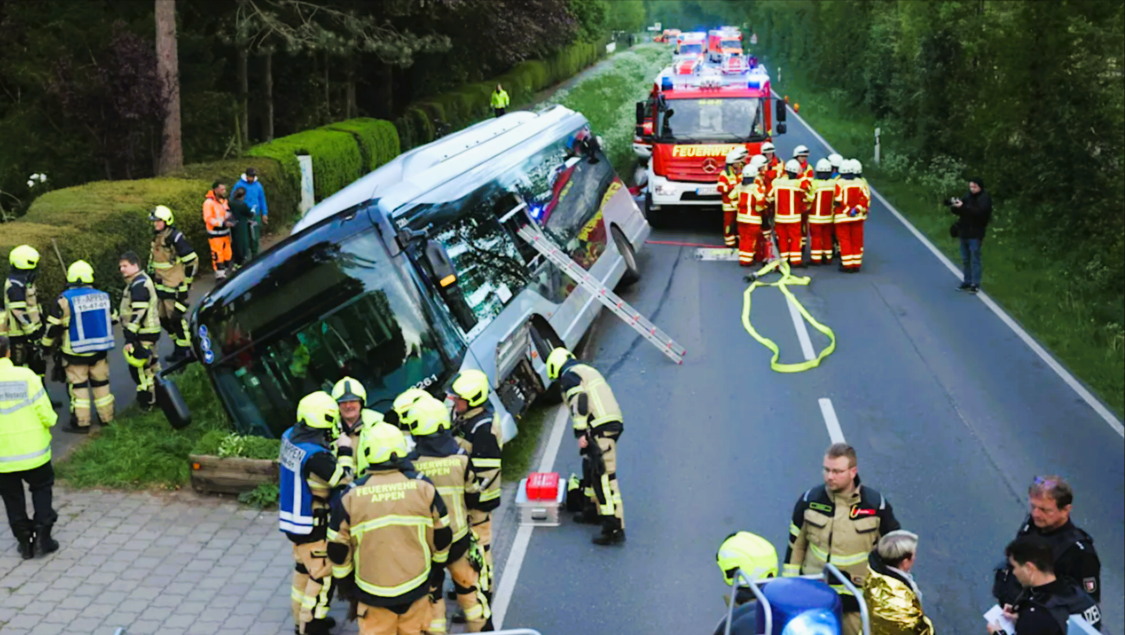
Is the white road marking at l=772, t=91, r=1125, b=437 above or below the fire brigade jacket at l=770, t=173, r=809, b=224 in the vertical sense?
below

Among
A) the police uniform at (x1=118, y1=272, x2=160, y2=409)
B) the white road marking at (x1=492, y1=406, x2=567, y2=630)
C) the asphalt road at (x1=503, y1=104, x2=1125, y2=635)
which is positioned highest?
the police uniform at (x1=118, y1=272, x2=160, y2=409)

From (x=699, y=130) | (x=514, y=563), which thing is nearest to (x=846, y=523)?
(x=514, y=563)

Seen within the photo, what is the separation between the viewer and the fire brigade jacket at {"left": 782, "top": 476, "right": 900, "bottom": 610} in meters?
6.82

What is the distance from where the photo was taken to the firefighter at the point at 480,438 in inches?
318

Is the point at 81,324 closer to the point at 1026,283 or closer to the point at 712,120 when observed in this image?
the point at 712,120

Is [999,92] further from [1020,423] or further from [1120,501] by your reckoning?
[1120,501]

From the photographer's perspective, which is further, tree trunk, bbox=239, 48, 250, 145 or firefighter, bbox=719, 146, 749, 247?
tree trunk, bbox=239, 48, 250, 145

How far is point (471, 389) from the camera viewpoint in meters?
8.22

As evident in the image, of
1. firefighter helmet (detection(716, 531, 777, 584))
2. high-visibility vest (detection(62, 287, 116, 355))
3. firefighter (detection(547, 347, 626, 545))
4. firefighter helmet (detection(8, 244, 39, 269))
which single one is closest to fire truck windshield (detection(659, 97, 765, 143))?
high-visibility vest (detection(62, 287, 116, 355))

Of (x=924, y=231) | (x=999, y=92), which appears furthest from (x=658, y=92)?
(x=999, y=92)

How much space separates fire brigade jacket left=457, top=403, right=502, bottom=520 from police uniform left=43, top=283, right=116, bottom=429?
528 cm

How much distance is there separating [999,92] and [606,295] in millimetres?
13898

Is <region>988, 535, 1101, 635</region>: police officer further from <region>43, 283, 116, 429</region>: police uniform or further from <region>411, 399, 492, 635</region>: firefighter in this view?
<region>43, 283, 116, 429</region>: police uniform

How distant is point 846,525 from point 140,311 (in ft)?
26.5
